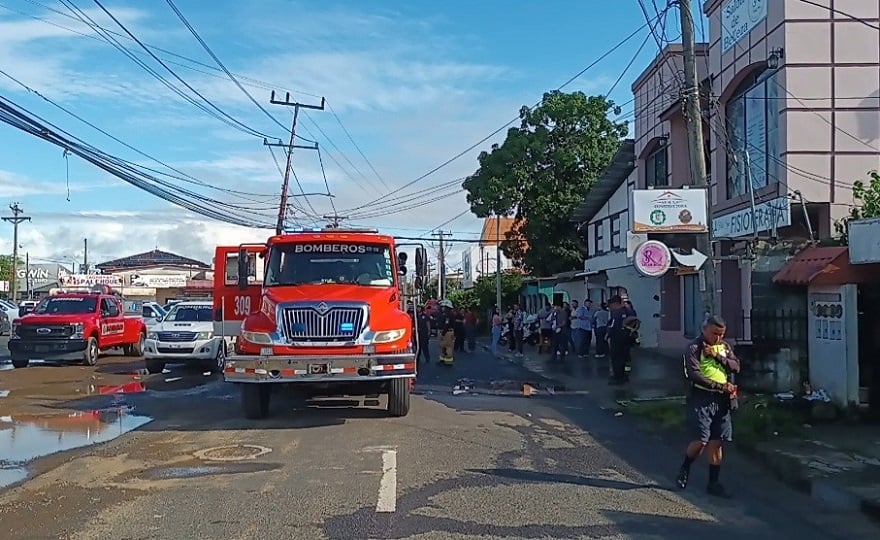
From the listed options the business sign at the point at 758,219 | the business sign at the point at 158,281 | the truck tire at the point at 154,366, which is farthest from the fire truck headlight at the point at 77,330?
the business sign at the point at 158,281

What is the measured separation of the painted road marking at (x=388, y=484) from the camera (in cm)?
848

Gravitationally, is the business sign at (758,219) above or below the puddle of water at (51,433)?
above

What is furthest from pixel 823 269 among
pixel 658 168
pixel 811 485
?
pixel 658 168

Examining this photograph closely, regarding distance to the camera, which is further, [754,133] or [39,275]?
[39,275]

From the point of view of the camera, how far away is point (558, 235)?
142 ft

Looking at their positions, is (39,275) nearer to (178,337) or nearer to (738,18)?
(178,337)

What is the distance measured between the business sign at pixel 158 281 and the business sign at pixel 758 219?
66271 mm

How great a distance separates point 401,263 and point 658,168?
15.7 metres

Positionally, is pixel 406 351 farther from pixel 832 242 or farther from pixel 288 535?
pixel 832 242

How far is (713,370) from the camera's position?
30.6ft

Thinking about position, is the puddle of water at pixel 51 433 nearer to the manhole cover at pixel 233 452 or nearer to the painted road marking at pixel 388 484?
the manhole cover at pixel 233 452

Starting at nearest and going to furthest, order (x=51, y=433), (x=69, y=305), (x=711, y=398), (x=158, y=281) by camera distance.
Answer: (x=711, y=398), (x=51, y=433), (x=69, y=305), (x=158, y=281)

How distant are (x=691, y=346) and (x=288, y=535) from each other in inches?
171

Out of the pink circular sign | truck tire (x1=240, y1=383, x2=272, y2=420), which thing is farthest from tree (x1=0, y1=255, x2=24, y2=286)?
the pink circular sign
